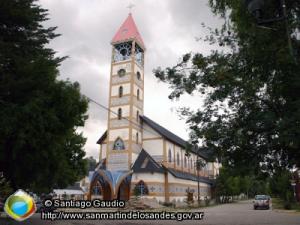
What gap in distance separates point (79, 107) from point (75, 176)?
43.8 ft

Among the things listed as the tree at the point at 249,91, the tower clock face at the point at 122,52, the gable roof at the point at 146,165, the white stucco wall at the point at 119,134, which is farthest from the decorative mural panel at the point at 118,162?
the tree at the point at 249,91

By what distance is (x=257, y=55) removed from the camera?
10.6m

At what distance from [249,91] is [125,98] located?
3494 centimetres

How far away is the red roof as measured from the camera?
154 feet

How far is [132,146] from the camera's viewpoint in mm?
43031

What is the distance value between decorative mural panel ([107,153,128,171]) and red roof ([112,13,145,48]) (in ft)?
54.4

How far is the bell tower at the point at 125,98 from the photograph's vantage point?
4325 cm

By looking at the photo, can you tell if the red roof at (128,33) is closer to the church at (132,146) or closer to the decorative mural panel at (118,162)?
the church at (132,146)

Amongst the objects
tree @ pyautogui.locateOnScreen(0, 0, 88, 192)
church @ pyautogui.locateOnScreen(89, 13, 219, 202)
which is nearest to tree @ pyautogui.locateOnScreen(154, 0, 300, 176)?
tree @ pyautogui.locateOnScreen(0, 0, 88, 192)

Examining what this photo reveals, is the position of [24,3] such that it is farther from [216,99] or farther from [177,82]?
[216,99]

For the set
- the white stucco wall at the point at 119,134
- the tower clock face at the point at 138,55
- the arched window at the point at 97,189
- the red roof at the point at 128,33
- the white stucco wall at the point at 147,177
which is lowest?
the arched window at the point at 97,189

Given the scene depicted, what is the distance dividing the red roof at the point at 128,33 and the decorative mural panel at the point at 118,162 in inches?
653

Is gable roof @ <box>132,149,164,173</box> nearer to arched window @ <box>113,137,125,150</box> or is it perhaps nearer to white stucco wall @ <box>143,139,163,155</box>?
white stucco wall @ <box>143,139,163,155</box>

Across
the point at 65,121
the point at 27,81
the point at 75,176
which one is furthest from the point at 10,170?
the point at 75,176
